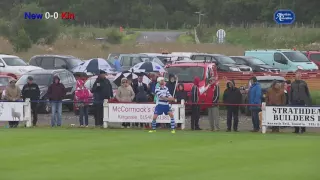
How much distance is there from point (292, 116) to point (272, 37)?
52472mm

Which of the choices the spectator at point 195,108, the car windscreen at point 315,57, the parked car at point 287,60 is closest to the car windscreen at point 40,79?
the spectator at point 195,108

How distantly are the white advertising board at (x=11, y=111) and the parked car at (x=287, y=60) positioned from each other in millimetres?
23015

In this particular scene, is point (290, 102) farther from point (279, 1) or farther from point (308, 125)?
point (279, 1)

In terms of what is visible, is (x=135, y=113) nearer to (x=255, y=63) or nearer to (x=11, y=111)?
(x=11, y=111)

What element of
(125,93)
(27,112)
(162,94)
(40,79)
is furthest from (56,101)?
(40,79)

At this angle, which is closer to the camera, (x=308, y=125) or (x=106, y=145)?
(x=106, y=145)

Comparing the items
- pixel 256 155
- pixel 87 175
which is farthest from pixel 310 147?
pixel 87 175

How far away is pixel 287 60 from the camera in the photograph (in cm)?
5131

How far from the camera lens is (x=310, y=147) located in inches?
888

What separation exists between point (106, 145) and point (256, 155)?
450cm

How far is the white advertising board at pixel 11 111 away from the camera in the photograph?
99.9ft

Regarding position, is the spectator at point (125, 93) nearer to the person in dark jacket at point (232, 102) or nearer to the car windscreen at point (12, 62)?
the person in dark jacket at point (232, 102)

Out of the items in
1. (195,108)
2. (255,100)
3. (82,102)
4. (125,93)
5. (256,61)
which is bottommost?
(195,108)

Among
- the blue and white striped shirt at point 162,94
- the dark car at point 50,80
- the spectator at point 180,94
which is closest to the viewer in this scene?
the blue and white striped shirt at point 162,94
